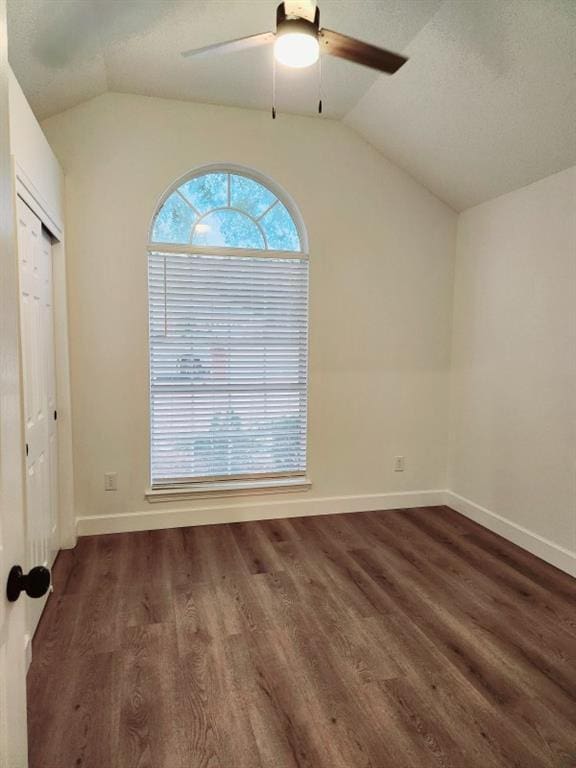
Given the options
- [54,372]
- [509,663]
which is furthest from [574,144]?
[54,372]

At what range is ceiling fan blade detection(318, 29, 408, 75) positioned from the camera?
1788 millimetres

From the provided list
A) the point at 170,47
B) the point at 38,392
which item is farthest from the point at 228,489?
the point at 170,47

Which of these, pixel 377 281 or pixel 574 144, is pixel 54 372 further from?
pixel 574 144

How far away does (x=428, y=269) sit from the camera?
387cm

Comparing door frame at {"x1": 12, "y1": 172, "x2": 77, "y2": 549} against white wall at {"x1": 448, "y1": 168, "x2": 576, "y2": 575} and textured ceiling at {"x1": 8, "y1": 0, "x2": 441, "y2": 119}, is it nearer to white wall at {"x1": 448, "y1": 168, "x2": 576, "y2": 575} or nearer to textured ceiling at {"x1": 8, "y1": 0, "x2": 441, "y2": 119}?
textured ceiling at {"x1": 8, "y1": 0, "x2": 441, "y2": 119}

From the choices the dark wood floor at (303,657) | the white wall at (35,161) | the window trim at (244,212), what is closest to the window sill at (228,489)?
the dark wood floor at (303,657)

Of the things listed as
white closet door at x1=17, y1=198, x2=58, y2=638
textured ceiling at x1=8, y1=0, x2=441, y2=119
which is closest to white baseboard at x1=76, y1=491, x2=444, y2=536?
white closet door at x1=17, y1=198, x2=58, y2=638

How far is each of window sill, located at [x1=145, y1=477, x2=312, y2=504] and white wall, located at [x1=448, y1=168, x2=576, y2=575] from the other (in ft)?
4.77

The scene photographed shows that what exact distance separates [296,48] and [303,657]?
2583mm

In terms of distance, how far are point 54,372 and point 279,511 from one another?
198 cm

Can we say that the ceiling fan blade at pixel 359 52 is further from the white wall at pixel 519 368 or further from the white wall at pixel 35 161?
the white wall at pixel 519 368

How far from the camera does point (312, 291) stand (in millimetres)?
3625

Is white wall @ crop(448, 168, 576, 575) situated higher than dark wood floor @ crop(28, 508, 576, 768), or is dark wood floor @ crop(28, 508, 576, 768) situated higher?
white wall @ crop(448, 168, 576, 575)

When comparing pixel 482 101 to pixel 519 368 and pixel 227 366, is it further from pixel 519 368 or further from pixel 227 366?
pixel 227 366
